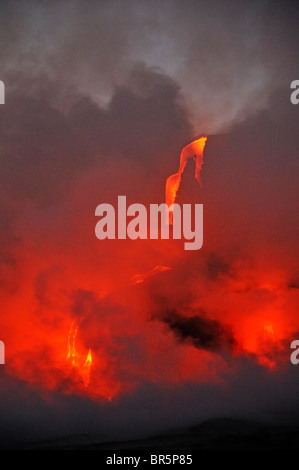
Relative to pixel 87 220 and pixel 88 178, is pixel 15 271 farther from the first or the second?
pixel 88 178

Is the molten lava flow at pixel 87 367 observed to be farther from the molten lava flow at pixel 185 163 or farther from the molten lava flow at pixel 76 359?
the molten lava flow at pixel 185 163

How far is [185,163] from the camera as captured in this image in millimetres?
16656

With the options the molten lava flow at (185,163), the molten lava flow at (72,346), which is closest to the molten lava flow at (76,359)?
the molten lava flow at (72,346)

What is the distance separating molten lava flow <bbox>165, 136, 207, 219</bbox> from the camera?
16438mm

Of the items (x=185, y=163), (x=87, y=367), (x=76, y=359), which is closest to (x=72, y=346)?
(x=76, y=359)

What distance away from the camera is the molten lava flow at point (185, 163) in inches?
647

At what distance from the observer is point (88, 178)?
53.7 feet

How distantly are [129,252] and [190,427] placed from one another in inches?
229

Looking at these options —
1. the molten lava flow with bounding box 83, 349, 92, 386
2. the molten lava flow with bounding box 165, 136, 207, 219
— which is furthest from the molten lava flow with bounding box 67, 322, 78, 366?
the molten lava flow with bounding box 165, 136, 207, 219

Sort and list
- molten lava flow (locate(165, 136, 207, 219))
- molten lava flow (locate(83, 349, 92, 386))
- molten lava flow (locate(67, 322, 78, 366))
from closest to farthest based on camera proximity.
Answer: molten lava flow (locate(83, 349, 92, 386)), molten lava flow (locate(67, 322, 78, 366)), molten lava flow (locate(165, 136, 207, 219))

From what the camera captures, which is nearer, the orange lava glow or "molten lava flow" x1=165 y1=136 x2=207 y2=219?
the orange lava glow

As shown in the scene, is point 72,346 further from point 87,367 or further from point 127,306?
point 127,306

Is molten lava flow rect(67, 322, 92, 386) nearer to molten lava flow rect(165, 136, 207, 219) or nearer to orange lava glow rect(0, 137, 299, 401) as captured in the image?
orange lava glow rect(0, 137, 299, 401)

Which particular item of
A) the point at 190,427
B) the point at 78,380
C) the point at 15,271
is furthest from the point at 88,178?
the point at 190,427
